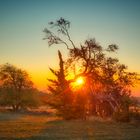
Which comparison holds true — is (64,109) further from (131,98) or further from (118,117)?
(131,98)

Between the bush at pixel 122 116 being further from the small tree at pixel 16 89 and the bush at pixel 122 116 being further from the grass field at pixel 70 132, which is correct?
the small tree at pixel 16 89

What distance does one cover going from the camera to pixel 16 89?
307ft

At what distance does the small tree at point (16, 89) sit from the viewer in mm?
92375

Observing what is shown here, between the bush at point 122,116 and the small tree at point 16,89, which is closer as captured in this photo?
the bush at point 122,116

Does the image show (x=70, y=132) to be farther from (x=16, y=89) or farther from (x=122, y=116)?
(x=16, y=89)

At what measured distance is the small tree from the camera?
92.4 metres

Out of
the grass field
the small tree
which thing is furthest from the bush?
the small tree

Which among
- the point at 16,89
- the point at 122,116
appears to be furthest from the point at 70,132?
the point at 16,89

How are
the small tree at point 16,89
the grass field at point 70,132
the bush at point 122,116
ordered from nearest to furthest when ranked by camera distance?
the grass field at point 70,132 < the bush at point 122,116 < the small tree at point 16,89

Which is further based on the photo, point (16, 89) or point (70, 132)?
point (16, 89)

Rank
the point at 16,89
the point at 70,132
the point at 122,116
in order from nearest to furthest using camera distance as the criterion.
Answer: the point at 70,132 → the point at 122,116 → the point at 16,89

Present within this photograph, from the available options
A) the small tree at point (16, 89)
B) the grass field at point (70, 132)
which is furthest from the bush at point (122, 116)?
the small tree at point (16, 89)

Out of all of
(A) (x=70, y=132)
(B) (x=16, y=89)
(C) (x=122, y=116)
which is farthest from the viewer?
(B) (x=16, y=89)

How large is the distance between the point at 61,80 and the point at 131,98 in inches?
435
